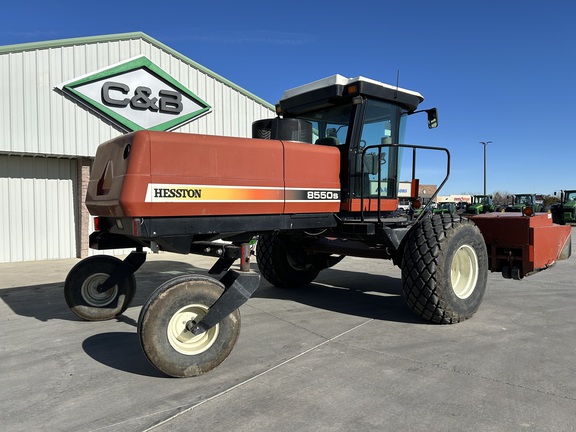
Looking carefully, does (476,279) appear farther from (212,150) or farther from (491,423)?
(212,150)

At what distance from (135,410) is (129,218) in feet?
4.82

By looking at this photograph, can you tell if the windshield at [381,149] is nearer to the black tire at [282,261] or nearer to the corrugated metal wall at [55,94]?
the black tire at [282,261]

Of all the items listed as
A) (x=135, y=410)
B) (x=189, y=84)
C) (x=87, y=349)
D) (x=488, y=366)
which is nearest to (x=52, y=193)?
(x=189, y=84)

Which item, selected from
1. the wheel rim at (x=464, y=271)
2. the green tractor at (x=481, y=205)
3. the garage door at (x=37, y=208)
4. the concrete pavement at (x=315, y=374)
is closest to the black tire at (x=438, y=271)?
the wheel rim at (x=464, y=271)

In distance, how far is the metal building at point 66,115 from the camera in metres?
9.57

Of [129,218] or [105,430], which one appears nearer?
[105,430]

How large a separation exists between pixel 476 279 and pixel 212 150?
11.4 ft

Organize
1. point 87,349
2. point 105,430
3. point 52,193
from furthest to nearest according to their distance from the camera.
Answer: point 52,193 → point 87,349 → point 105,430

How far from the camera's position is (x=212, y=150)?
12.4ft

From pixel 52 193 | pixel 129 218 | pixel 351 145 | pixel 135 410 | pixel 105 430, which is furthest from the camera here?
pixel 52 193

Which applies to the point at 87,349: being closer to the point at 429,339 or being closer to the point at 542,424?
the point at 429,339

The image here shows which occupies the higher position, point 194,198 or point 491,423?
point 194,198

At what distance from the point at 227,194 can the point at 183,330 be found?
47.1 inches

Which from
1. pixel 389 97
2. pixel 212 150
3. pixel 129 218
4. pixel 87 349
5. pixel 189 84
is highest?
pixel 189 84
